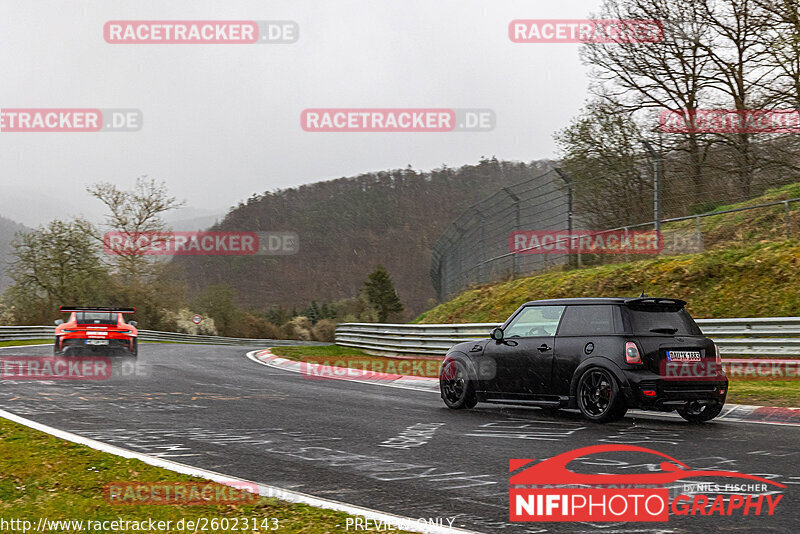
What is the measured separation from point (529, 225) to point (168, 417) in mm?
15692

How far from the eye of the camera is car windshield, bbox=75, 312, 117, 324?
19141 millimetres

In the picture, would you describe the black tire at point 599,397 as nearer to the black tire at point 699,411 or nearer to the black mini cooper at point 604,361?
the black mini cooper at point 604,361

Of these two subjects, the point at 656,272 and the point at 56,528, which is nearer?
the point at 56,528

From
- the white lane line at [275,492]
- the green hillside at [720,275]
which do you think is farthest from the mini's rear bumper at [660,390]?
the green hillside at [720,275]

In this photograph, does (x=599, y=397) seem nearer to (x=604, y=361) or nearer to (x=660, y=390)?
(x=604, y=361)

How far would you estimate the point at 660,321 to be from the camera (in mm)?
9125

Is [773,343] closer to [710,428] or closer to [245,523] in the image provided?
[710,428]

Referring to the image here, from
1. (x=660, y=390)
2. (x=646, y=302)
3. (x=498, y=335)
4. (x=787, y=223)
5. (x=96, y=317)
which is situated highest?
(x=787, y=223)

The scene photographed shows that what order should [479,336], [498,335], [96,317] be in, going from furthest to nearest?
[96,317]
[479,336]
[498,335]

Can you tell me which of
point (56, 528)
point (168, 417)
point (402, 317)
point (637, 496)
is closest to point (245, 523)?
point (56, 528)

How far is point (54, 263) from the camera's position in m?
49.9

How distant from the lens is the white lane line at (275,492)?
437 cm

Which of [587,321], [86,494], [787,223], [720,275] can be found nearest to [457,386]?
[587,321]

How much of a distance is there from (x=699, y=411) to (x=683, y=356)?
2.73 ft
